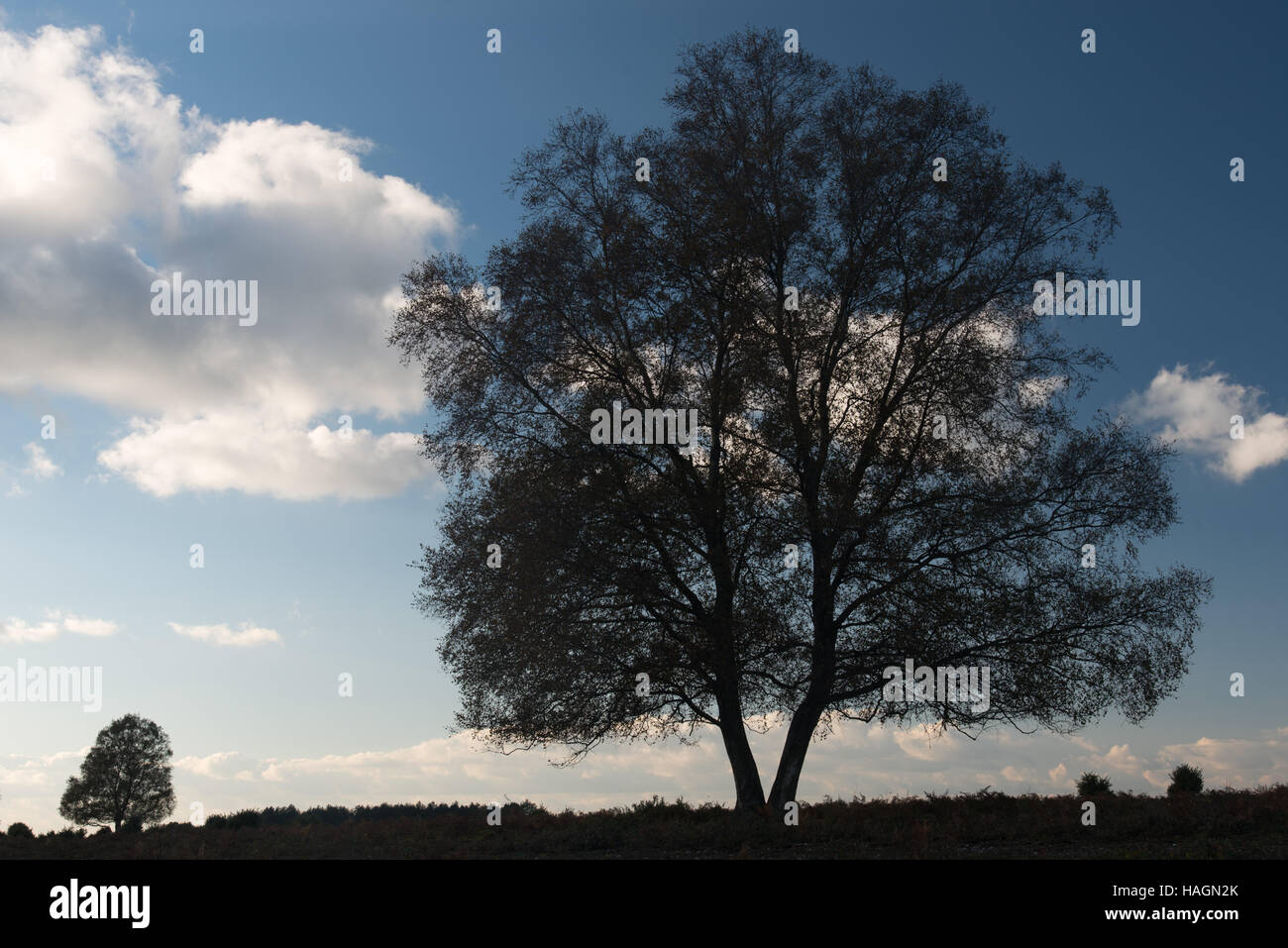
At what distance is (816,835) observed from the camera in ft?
59.1

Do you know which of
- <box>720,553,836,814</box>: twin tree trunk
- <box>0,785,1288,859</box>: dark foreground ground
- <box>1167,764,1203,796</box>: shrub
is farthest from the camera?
<box>1167,764,1203,796</box>: shrub

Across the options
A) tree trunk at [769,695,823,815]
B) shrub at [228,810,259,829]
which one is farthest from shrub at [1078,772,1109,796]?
shrub at [228,810,259,829]

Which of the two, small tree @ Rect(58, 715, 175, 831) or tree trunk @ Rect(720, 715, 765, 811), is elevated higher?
tree trunk @ Rect(720, 715, 765, 811)

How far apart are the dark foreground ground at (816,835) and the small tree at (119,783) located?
33.6 m

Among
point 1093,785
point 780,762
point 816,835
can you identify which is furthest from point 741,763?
point 1093,785

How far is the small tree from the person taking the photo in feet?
174

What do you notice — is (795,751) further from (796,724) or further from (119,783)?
(119,783)

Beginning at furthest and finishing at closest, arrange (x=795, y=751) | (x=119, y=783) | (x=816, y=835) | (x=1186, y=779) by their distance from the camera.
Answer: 1. (x=119, y=783)
2. (x=1186, y=779)
3. (x=795, y=751)
4. (x=816, y=835)

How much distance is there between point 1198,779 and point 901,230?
1707 cm

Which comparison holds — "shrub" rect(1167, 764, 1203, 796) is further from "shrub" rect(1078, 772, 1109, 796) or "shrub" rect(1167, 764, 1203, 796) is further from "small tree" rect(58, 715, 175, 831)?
"small tree" rect(58, 715, 175, 831)

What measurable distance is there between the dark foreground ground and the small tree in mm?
33600

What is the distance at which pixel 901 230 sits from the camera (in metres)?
23.1

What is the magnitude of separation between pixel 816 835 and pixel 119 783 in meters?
48.0

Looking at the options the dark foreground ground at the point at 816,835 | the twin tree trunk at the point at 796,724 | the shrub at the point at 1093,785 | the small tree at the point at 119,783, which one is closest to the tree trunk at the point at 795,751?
the twin tree trunk at the point at 796,724
